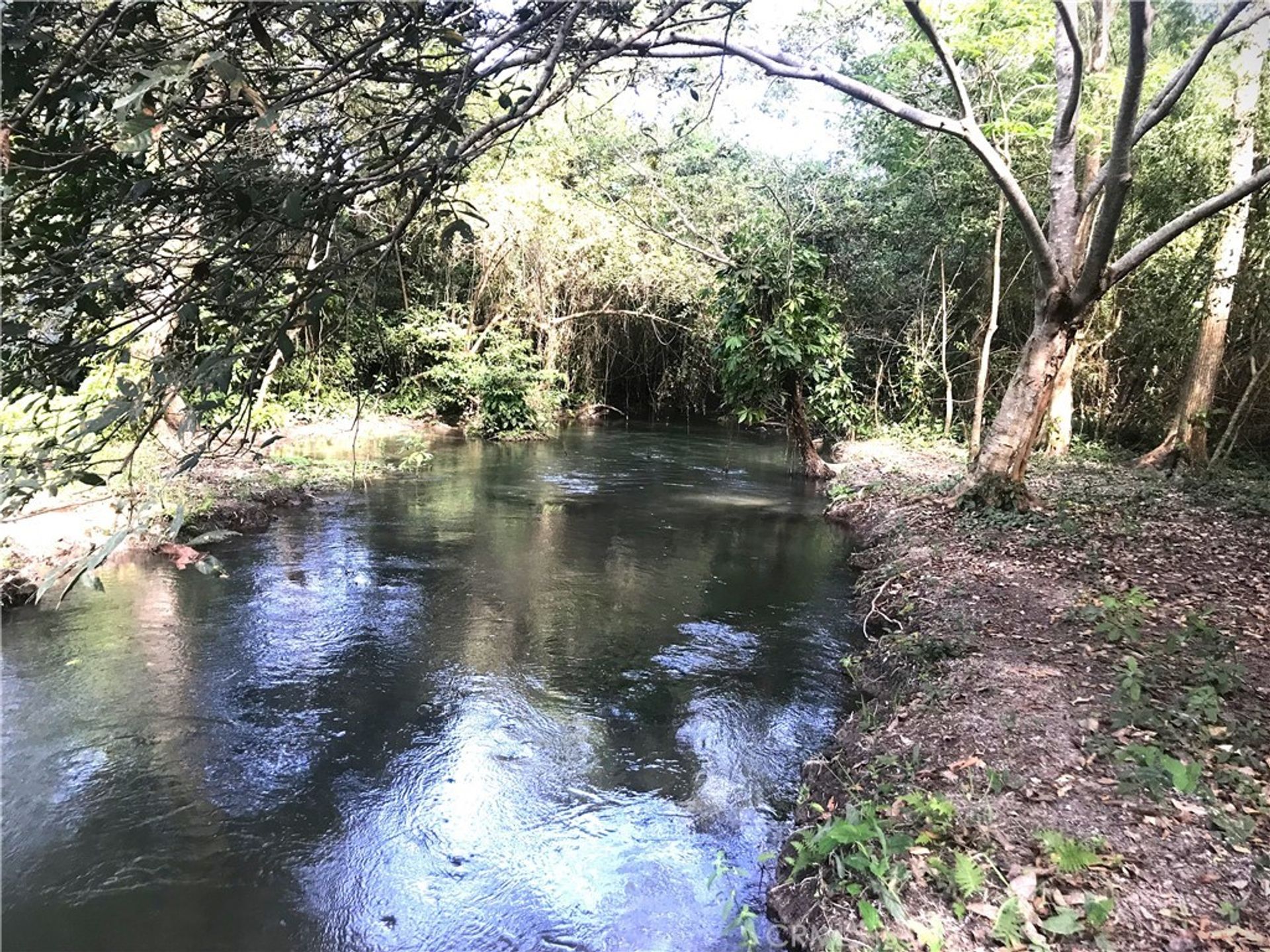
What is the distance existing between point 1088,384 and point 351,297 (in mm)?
15008

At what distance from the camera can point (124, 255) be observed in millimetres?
2143

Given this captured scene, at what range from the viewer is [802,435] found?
12883 mm

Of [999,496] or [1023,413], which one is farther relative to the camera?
[999,496]

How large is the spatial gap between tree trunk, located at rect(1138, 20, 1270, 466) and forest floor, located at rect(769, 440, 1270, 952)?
432cm

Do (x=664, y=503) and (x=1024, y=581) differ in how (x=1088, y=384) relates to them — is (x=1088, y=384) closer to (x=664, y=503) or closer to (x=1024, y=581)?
(x=664, y=503)

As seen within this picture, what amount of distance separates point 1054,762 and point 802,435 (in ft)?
31.7

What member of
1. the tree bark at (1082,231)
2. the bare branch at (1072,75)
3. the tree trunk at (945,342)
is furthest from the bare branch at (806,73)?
the tree trunk at (945,342)

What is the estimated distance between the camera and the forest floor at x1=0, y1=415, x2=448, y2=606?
5.87 metres

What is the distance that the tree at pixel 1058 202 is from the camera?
602 centimetres

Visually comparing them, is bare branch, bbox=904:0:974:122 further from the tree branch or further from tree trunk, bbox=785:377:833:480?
tree trunk, bbox=785:377:833:480

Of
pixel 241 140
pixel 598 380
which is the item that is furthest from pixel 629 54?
pixel 598 380

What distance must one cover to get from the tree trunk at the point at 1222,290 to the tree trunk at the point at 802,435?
4.84m

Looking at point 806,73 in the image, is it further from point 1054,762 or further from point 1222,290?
point 1222,290

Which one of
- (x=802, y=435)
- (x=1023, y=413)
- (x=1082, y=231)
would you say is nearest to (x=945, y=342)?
(x=802, y=435)
